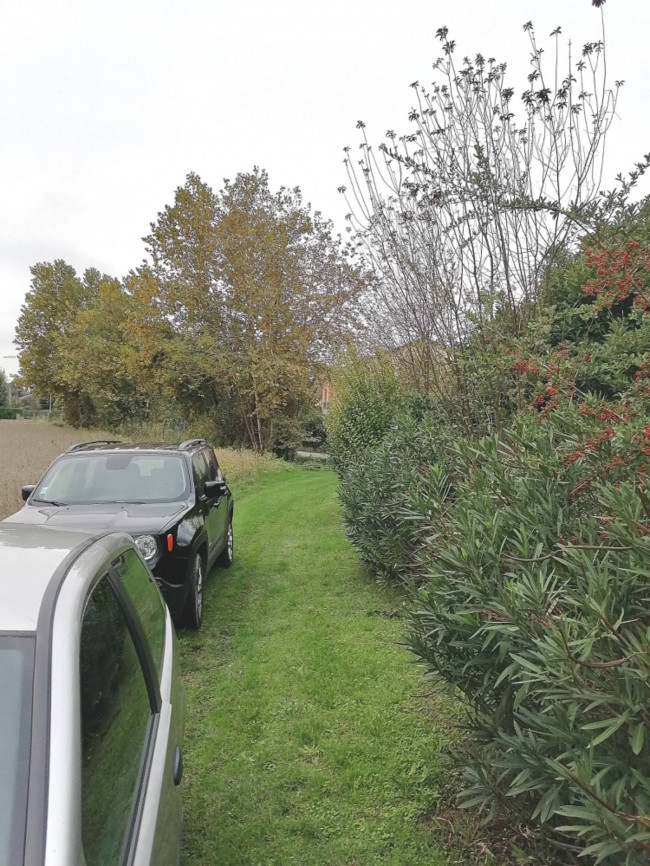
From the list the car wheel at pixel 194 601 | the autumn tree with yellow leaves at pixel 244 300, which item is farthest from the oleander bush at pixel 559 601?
the autumn tree with yellow leaves at pixel 244 300

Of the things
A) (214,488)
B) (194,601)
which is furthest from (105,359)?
(194,601)

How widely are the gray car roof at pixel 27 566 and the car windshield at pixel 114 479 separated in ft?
11.5

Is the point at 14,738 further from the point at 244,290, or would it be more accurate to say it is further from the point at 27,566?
the point at 244,290

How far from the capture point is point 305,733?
376cm

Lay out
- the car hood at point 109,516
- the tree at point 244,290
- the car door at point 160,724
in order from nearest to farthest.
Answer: the car door at point 160,724
the car hood at point 109,516
the tree at point 244,290

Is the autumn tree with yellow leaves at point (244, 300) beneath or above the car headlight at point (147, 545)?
above

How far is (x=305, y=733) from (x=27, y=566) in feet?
8.46

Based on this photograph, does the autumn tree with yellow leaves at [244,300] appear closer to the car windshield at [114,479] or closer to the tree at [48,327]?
the car windshield at [114,479]

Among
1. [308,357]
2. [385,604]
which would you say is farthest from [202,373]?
[385,604]

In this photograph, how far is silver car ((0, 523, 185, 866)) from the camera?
1.25m

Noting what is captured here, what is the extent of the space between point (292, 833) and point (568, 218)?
5.33m

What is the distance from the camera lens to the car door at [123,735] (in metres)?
1.41

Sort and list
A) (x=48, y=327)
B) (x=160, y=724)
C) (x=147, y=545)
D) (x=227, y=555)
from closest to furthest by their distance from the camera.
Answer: (x=160, y=724) < (x=147, y=545) < (x=227, y=555) < (x=48, y=327)

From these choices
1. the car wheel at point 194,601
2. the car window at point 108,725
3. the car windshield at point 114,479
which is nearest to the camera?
the car window at point 108,725
